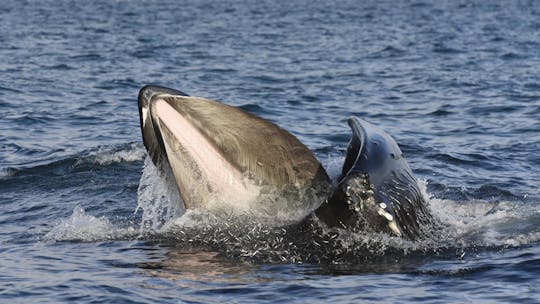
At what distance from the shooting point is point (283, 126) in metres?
21.9

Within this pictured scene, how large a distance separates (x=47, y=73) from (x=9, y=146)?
11.2 metres

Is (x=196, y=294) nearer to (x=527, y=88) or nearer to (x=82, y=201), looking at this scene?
(x=82, y=201)

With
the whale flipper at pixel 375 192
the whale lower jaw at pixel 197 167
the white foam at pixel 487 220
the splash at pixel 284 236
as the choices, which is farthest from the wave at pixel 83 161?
the whale flipper at pixel 375 192

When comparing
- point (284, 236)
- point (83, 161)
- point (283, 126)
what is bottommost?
point (283, 126)

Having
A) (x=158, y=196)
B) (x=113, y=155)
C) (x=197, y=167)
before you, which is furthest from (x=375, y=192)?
(x=113, y=155)

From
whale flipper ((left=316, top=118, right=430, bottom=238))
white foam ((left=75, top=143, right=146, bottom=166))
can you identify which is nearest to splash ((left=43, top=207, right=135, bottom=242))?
whale flipper ((left=316, top=118, right=430, bottom=238))

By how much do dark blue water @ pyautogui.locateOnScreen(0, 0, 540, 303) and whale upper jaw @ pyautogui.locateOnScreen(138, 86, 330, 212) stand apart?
490 millimetres

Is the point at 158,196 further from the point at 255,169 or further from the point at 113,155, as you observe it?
the point at 113,155

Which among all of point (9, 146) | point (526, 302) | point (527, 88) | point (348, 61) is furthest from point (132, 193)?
point (348, 61)

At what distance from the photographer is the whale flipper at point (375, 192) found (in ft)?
32.4

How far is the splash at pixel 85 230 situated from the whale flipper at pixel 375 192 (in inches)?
116

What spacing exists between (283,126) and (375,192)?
39.4ft

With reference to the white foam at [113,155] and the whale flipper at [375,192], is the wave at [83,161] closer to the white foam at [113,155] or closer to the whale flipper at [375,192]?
the white foam at [113,155]

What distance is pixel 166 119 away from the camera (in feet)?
33.0
